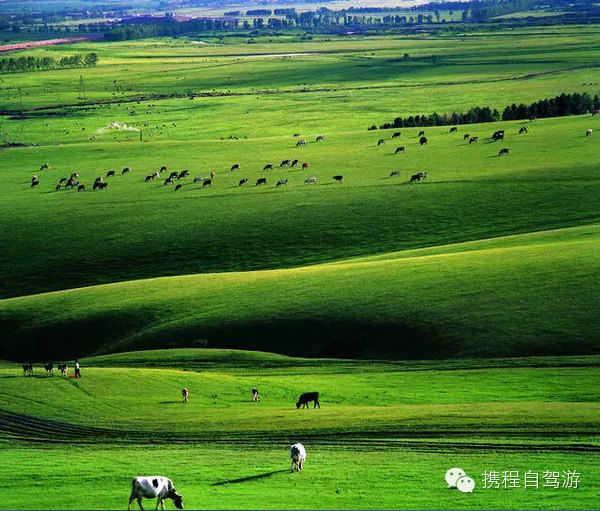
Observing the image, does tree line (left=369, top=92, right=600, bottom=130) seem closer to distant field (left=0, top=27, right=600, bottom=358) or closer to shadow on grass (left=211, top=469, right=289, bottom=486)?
distant field (left=0, top=27, right=600, bottom=358)

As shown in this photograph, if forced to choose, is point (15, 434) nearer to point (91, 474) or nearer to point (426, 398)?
point (91, 474)

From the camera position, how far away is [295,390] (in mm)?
54062

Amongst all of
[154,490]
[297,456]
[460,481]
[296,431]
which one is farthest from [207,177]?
[154,490]

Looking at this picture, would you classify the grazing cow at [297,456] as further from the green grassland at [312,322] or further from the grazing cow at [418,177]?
the grazing cow at [418,177]

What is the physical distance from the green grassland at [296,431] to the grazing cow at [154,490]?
3.46ft

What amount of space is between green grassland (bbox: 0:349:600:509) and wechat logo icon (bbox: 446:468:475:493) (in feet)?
1.40

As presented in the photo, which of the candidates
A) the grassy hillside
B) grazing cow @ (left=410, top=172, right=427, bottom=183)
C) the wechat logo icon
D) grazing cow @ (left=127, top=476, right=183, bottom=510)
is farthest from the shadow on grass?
grazing cow @ (left=410, top=172, right=427, bottom=183)

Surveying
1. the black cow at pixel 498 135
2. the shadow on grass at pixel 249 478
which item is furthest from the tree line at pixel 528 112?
the shadow on grass at pixel 249 478

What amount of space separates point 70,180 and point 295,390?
74.1m

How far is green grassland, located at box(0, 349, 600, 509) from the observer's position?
1358 inches

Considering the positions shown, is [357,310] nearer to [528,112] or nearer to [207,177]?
[207,177]

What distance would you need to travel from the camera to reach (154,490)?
105 feet

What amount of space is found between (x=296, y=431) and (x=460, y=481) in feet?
36.0

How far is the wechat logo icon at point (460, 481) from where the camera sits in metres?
34.5
